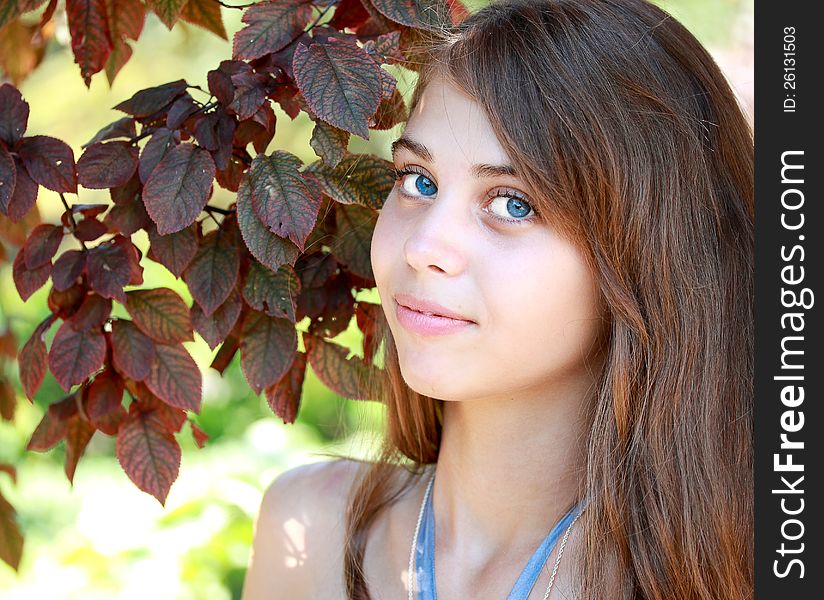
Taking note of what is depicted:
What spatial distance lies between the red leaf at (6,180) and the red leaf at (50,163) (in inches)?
1.5

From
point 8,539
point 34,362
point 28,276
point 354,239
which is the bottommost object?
point 8,539

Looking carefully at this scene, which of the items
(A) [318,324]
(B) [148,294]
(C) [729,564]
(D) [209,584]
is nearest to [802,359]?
(C) [729,564]

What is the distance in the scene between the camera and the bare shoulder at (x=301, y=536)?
165 centimetres

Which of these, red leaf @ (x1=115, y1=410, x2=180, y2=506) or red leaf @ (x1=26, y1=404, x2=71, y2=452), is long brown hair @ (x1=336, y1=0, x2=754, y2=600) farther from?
red leaf @ (x1=26, y1=404, x2=71, y2=452)

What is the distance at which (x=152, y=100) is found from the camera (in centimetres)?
130

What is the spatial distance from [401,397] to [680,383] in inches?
20.4

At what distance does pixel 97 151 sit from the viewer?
4.13 ft

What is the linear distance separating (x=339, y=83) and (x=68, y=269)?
0.41 meters

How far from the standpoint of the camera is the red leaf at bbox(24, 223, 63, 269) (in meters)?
1.29

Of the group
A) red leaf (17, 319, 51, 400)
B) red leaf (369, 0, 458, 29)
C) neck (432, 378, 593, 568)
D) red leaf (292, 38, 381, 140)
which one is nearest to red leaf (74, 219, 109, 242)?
red leaf (17, 319, 51, 400)

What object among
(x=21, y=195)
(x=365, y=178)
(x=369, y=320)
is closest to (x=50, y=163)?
(x=21, y=195)

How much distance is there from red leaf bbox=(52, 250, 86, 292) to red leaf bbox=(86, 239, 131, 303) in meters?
0.01

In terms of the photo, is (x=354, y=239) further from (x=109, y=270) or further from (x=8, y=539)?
(x=8, y=539)

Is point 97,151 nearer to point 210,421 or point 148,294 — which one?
point 148,294
